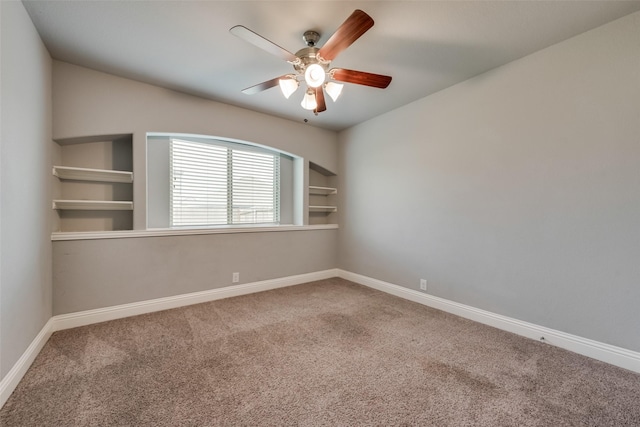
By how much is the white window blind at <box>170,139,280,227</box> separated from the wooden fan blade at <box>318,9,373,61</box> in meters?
2.43

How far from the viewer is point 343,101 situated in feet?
11.3

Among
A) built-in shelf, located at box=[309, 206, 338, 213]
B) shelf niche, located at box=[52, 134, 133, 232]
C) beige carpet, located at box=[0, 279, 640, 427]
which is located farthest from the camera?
built-in shelf, located at box=[309, 206, 338, 213]

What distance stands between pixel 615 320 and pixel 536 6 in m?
2.37

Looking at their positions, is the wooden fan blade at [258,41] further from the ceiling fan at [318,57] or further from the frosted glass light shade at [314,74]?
the frosted glass light shade at [314,74]

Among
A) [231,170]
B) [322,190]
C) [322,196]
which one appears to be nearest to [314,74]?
[231,170]

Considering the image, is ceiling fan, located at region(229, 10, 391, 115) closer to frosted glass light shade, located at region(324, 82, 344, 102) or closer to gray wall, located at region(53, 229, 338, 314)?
frosted glass light shade, located at region(324, 82, 344, 102)

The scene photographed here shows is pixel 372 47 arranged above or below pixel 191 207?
above

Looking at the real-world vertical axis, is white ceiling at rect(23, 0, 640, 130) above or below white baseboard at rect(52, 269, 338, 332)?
above

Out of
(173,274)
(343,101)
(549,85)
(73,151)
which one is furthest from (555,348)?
(73,151)

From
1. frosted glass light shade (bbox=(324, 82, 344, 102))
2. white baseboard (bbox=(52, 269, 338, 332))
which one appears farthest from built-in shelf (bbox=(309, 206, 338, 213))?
frosted glass light shade (bbox=(324, 82, 344, 102))

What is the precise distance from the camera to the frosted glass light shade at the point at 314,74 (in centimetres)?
195

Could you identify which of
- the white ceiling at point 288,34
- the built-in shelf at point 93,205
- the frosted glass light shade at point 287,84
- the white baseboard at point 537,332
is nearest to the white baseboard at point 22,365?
the built-in shelf at point 93,205

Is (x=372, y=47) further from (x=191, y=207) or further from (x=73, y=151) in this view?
(x=73, y=151)

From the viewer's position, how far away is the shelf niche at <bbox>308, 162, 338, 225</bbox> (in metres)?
4.70
